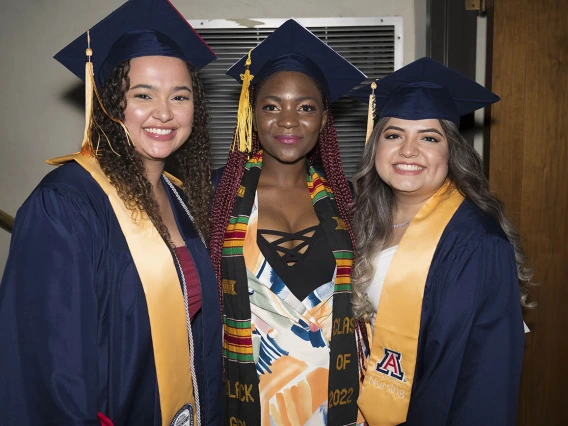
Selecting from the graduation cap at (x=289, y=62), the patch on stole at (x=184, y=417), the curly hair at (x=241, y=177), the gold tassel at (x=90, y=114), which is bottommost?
the patch on stole at (x=184, y=417)

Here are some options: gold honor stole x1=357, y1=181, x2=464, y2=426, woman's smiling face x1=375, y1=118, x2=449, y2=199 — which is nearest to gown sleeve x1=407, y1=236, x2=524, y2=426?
gold honor stole x1=357, y1=181, x2=464, y2=426

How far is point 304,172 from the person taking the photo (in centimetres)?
252

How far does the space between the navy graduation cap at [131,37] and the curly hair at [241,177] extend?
22.2 inches

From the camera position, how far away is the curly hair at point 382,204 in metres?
1.94

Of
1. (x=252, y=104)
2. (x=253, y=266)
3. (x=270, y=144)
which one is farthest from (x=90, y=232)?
(x=252, y=104)

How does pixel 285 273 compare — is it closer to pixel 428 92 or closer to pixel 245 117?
pixel 245 117

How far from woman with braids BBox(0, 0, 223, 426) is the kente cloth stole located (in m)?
0.11

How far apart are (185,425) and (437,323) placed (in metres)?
0.98

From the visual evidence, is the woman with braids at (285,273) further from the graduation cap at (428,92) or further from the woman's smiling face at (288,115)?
the graduation cap at (428,92)

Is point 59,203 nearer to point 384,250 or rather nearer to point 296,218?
point 296,218

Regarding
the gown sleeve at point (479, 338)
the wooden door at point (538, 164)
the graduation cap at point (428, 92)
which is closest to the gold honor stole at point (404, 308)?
the gown sleeve at point (479, 338)

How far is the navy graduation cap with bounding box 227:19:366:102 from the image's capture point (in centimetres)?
224

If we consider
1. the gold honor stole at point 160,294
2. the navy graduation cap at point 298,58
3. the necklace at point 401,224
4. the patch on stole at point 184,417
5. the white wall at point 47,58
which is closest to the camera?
the gold honor stole at point 160,294

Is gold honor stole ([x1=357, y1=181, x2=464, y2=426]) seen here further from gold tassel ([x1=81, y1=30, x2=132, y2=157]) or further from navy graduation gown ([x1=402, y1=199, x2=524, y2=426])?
gold tassel ([x1=81, y1=30, x2=132, y2=157])
